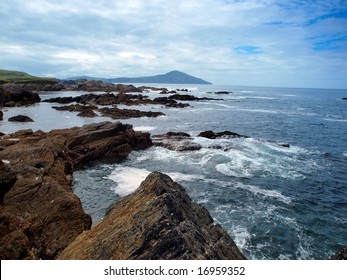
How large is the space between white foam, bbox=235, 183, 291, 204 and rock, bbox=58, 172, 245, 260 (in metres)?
12.7

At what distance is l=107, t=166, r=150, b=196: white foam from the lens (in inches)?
789

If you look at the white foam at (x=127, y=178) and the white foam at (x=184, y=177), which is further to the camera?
the white foam at (x=184, y=177)

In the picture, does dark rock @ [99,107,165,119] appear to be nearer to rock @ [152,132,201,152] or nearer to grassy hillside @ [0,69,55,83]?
rock @ [152,132,201,152]

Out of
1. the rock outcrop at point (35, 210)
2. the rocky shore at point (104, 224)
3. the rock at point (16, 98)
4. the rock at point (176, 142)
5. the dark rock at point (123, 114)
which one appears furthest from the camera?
the rock at point (16, 98)

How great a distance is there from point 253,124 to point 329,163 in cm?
2599

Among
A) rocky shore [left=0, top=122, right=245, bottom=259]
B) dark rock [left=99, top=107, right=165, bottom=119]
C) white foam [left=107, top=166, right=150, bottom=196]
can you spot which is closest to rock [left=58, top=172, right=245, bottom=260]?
rocky shore [left=0, top=122, right=245, bottom=259]

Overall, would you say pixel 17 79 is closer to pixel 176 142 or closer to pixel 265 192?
pixel 176 142

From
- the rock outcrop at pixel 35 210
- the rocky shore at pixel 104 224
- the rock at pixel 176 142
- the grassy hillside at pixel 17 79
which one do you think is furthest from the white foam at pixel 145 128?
the grassy hillside at pixel 17 79

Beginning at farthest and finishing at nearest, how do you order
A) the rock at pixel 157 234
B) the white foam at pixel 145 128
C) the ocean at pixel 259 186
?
the white foam at pixel 145 128, the ocean at pixel 259 186, the rock at pixel 157 234

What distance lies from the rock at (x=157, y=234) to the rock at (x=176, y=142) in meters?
23.1

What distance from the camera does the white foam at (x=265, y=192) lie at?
19.1 meters

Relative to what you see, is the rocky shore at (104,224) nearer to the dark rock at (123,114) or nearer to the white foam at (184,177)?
the white foam at (184,177)

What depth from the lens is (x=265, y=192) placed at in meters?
20.1

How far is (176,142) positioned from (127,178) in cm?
1203
